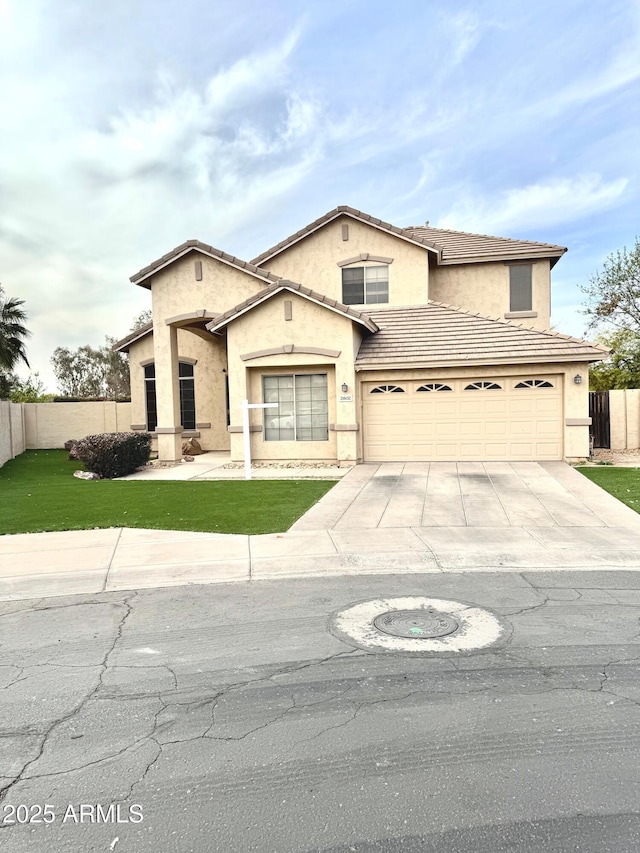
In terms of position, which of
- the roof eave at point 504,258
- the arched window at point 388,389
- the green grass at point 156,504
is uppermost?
the roof eave at point 504,258

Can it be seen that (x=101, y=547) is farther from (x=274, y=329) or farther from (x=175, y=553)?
(x=274, y=329)

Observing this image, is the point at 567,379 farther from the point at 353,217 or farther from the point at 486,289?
the point at 353,217

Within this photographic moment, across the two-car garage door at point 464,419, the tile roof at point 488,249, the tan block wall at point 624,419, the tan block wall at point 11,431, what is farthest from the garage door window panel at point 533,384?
the tan block wall at point 11,431

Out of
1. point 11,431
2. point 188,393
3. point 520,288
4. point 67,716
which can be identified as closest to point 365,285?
point 520,288

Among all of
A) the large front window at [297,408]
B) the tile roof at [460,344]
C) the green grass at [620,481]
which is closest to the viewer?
the green grass at [620,481]

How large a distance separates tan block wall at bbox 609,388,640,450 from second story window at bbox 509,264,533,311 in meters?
4.26

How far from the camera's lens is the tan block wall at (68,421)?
87.5 ft

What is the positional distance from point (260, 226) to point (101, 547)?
23.2 metres

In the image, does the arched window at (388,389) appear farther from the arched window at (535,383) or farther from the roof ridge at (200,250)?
the roof ridge at (200,250)

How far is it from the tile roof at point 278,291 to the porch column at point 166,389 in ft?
6.85

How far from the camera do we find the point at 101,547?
831 centimetres

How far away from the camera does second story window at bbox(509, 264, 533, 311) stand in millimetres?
20734

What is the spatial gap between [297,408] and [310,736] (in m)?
14.1

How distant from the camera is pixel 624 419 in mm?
19516
